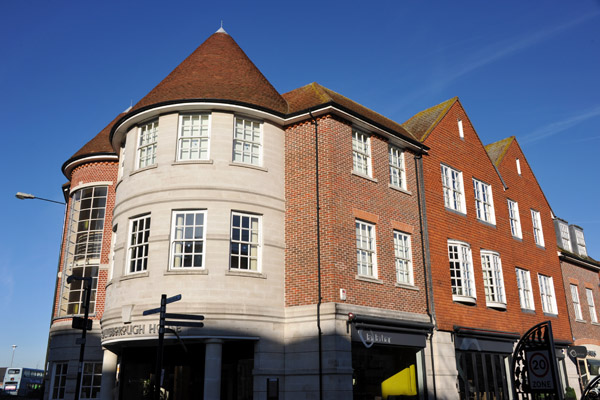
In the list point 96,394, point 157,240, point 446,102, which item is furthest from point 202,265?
point 446,102

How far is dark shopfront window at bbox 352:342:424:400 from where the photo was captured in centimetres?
1728

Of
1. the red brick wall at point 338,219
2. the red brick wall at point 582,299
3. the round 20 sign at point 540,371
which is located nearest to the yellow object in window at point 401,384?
the red brick wall at point 338,219

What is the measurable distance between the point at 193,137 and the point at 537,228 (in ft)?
65.6

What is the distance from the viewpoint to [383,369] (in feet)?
59.9

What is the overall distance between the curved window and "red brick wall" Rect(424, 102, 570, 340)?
13.6 metres

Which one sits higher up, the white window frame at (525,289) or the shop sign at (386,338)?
the white window frame at (525,289)

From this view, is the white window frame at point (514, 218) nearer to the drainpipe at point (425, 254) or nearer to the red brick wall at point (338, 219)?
the drainpipe at point (425, 254)

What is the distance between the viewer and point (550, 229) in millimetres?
29656

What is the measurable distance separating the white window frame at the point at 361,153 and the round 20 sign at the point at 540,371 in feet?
30.3

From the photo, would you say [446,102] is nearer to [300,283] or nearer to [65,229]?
[300,283]

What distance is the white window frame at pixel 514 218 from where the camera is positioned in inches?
1033

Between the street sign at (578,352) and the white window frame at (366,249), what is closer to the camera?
the white window frame at (366,249)

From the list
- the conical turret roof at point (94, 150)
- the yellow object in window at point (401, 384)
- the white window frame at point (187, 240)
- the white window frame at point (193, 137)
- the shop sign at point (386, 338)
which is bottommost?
the yellow object in window at point (401, 384)

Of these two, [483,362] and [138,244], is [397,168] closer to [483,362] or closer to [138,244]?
[483,362]
